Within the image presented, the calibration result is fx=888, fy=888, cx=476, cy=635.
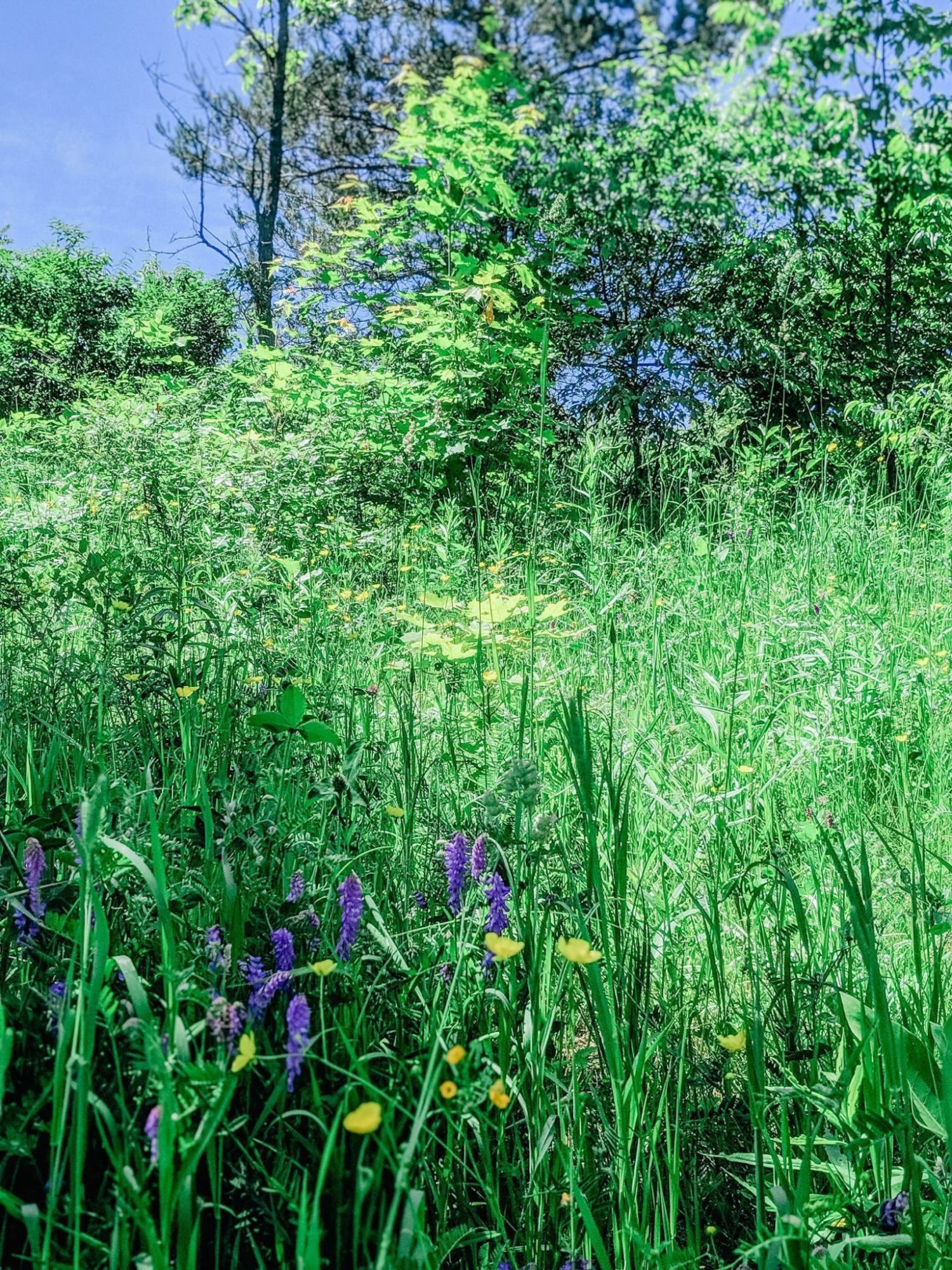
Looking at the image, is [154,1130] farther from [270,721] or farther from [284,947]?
[270,721]

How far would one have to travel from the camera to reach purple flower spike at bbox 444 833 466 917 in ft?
3.67

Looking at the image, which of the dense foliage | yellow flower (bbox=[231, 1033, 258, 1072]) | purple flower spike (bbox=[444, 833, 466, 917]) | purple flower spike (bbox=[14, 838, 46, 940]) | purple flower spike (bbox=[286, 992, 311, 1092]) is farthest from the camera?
the dense foliage

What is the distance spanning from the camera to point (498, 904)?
102 cm

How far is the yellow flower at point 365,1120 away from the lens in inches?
25.7

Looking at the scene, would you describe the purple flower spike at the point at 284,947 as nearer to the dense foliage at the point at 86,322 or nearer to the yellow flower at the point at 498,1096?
the yellow flower at the point at 498,1096

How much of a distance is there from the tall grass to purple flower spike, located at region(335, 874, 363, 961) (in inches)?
1.0

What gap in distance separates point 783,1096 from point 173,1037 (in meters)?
0.62

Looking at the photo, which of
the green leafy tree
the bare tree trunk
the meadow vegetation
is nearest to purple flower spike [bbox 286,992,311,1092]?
the meadow vegetation

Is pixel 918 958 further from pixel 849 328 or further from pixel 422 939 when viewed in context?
pixel 849 328

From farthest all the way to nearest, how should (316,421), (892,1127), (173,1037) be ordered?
(316,421) < (892,1127) < (173,1037)

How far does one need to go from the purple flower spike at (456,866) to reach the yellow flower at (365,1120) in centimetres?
42

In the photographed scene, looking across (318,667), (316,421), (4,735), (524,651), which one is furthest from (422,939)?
(316,421)

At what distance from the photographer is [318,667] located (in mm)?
2656

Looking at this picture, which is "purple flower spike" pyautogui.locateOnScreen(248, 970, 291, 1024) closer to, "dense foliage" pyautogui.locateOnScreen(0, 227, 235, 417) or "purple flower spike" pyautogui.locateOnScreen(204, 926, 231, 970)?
"purple flower spike" pyautogui.locateOnScreen(204, 926, 231, 970)
